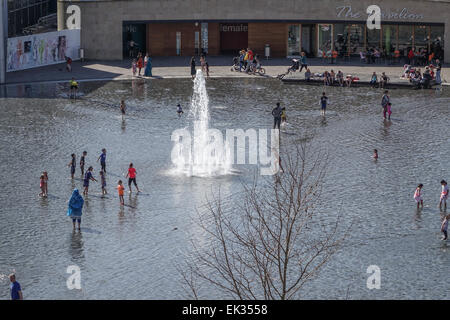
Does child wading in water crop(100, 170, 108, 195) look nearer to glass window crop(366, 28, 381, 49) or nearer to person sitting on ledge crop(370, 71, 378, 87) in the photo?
person sitting on ledge crop(370, 71, 378, 87)

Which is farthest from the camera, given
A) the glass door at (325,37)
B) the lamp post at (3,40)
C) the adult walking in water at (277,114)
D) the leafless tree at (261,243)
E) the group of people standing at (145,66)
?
the glass door at (325,37)

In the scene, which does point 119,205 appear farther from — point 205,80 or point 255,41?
point 255,41

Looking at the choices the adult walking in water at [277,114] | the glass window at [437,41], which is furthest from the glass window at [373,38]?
the adult walking in water at [277,114]

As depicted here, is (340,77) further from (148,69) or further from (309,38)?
(309,38)

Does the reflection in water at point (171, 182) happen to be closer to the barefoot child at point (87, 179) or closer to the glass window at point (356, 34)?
the barefoot child at point (87, 179)

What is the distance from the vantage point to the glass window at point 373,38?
232ft

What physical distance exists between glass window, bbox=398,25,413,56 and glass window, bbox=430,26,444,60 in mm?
1772

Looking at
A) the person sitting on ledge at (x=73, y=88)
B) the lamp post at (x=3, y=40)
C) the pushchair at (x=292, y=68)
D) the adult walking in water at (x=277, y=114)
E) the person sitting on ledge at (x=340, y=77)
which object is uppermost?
the lamp post at (x=3, y=40)

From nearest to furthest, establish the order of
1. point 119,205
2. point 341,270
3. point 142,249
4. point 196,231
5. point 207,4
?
point 341,270
point 142,249
point 196,231
point 119,205
point 207,4

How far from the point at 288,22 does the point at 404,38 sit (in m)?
9.88

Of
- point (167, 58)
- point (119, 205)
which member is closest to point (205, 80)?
point (167, 58)

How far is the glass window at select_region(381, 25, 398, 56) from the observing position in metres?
70.6

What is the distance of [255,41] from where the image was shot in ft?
239
